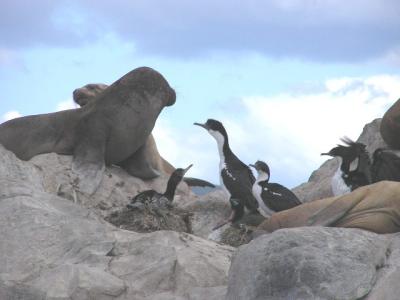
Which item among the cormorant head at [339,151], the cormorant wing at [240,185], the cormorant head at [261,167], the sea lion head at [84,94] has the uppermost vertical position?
the sea lion head at [84,94]

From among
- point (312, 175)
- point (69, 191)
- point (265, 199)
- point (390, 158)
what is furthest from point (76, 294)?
point (312, 175)

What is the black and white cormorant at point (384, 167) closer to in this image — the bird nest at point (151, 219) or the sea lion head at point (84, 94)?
the bird nest at point (151, 219)

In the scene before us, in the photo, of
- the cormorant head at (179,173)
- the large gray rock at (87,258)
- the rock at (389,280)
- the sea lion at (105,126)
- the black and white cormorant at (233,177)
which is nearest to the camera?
the rock at (389,280)

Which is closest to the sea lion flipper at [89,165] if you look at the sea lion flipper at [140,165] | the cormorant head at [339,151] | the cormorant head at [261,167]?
the sea lion flipper at [140,165]

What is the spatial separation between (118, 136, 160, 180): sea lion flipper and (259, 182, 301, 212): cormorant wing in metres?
4.42

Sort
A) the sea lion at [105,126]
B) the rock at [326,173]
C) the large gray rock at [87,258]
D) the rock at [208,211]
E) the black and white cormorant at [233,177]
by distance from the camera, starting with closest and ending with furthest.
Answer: the large gray rock at [87,258] < the black and white cormorant at [233,177] < the rock at [208,211] < the rock at [326,173] < the sea lion at [105,126]

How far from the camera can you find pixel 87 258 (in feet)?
26.2

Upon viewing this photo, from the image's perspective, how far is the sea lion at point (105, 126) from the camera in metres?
14.4

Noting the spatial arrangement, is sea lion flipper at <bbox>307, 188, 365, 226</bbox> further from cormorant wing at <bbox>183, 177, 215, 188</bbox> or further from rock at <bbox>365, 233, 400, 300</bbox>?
cormorant wing at <bbox>183, 177, 215, 188</bbox>

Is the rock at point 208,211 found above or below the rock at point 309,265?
above

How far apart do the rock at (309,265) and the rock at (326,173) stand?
18.5 feet

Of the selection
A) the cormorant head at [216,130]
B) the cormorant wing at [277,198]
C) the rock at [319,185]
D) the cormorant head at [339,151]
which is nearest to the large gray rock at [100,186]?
the cormorant head at [216,130]

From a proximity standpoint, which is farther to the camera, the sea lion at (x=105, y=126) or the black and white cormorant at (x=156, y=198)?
the sea lion at (x=105, y=126)

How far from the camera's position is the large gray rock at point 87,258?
749 cm
